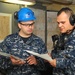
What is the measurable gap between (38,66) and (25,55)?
188mm

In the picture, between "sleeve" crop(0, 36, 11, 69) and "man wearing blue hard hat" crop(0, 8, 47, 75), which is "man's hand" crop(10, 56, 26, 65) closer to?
"man wearing blue hard hat" crop(0, 8, 47, 75)

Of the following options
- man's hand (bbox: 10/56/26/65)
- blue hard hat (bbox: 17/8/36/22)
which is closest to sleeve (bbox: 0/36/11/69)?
man's hand (bbox: 10/56/26/65)

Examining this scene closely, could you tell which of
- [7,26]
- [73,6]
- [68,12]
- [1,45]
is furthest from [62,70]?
[73,6]

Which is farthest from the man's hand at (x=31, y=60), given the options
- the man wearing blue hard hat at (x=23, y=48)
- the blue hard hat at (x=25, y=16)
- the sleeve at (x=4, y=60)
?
the blue hard hat at (x=25, y=16)

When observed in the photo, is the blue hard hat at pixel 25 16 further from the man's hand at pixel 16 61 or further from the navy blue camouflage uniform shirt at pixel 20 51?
the man's hand at pixel 16 61

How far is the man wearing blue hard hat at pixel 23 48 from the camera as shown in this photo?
1812mm

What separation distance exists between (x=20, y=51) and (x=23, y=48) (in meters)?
0.04

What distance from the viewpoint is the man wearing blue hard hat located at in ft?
5.94

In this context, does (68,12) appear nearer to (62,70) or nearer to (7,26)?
(62,70)

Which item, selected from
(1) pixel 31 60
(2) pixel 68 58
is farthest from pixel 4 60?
(2) pixel 68 58

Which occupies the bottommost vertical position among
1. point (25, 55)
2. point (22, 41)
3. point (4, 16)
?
point (25, 55)

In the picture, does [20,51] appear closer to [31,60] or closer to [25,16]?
[31,60]

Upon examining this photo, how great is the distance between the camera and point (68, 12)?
1689 millimetres

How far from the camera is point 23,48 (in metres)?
1.83
